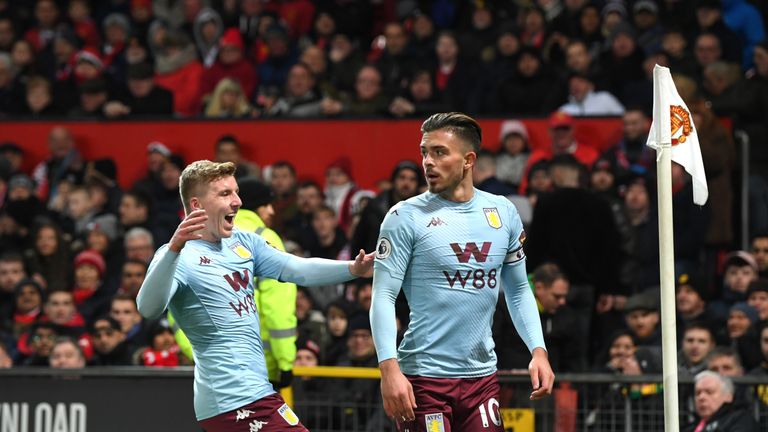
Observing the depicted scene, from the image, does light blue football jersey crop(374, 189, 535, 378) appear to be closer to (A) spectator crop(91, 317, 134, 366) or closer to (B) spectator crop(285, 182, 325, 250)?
(A) spectator crop(91, 317, 134, 366)

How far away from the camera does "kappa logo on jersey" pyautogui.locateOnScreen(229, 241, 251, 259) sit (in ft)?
22.9

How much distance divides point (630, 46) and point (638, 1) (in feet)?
5.01

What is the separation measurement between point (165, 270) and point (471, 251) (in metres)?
1.42

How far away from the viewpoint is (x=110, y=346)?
38.1 ft

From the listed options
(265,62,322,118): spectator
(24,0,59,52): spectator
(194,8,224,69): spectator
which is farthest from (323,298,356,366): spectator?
(24,0,59,52): spectator

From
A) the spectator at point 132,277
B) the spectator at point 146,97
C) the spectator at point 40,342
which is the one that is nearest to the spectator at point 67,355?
the spectator at point 40,342

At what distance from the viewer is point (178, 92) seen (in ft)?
54.1

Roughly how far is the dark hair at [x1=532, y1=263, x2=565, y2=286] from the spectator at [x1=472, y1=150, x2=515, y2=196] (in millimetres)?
2242

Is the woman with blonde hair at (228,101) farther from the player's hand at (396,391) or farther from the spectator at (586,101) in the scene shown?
the player's hand at (396,391)

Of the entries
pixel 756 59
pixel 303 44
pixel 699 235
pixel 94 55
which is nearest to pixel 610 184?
pixel 699 235

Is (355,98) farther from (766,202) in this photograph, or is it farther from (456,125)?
(456,125)

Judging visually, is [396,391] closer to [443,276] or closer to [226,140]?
[443,276]

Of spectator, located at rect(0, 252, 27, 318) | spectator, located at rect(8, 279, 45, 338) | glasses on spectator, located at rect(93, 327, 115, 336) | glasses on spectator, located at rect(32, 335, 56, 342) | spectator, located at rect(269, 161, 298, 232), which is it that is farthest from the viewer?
spectator, located at rect(269, 161, 298, 232)

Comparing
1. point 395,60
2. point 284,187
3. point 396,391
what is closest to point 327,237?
point 284,187
